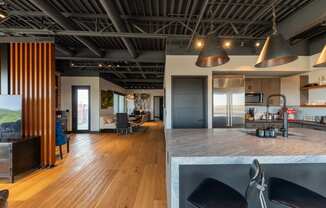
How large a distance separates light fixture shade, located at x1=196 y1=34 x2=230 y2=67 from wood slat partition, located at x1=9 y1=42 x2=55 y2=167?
3418mm

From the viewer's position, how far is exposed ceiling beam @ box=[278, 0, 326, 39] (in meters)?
3.37

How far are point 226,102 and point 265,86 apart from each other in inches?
69.0

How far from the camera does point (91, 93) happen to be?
1027 cm

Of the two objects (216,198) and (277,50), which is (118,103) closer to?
(277,50)

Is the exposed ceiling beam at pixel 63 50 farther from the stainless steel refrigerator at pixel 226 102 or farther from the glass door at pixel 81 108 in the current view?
the stainless steel refrigerator at pixel 226 102

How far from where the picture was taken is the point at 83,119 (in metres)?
10.4

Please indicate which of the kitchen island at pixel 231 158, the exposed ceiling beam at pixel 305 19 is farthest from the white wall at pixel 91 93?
the kitchen island at pixel 231 158

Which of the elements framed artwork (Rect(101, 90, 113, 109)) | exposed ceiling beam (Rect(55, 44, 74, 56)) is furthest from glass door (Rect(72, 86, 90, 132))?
exposed ceiling beam (Rect(55, 44, 74, 56))

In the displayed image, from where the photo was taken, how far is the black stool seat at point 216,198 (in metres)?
1.39

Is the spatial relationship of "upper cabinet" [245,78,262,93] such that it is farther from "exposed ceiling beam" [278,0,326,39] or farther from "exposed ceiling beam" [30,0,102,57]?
"exposed ceiling beam" [30,0,102,57]

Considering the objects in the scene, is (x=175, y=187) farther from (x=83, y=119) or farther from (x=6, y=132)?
(x=83, y=119)

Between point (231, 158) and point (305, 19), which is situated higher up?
point (305, 19)

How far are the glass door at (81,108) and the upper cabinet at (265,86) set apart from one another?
7.43 metres

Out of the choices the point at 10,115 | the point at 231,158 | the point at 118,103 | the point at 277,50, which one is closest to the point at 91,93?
the point at 118,103
